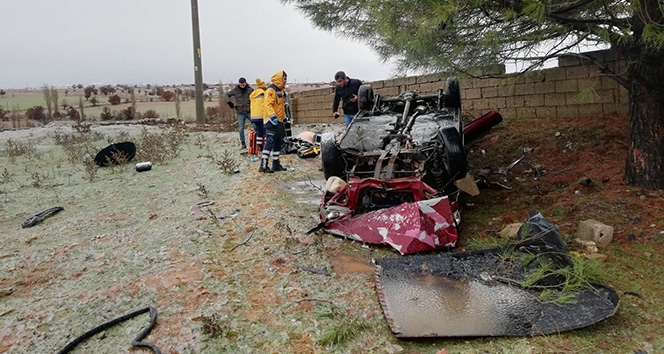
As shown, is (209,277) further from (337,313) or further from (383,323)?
(383,323)

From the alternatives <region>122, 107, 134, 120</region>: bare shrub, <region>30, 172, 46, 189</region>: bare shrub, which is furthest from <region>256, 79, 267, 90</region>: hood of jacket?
<region>122, 107, 134, 120</region>: bare shrub

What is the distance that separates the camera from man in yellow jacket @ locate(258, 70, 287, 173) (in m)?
7.04

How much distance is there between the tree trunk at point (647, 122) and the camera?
4281mm

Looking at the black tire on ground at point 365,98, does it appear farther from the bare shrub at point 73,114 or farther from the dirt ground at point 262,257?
the bare shrub at point 73,114

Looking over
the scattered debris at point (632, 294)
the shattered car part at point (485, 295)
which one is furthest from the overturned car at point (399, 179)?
the scattered debris at point (632, 294)

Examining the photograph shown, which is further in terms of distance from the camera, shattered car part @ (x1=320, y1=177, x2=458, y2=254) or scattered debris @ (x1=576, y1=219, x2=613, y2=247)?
shattered car part @ (x1=320, y1=177, x2=458, y2=254)

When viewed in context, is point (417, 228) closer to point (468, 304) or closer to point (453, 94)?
point (468, 304)

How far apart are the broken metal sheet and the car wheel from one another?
0.62m

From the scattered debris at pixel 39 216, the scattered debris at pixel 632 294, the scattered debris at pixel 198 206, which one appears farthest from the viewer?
the scattered debris at pixel 39 216

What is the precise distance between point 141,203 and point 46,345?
3712 millimetres

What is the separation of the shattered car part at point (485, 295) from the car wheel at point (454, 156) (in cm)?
93

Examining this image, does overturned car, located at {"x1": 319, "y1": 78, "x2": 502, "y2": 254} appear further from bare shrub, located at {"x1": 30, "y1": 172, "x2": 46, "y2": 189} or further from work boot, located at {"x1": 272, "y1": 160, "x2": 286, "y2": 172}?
bare shrub, located at {"x1": 30, "y1": 172, "x2": 46, "y2": 189}

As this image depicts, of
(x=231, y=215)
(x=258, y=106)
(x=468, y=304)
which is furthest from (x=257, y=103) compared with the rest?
(x=468, y=304)

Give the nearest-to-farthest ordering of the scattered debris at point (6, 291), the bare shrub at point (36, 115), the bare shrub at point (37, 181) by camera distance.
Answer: the scattered debris at point (6, 291), the bare shrub at point (37, 181), the bare shrub at point (36, 115)
